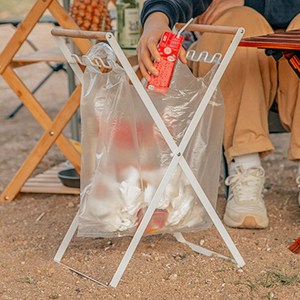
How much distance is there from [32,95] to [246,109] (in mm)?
1048

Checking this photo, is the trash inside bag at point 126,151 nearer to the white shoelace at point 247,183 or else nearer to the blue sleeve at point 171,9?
the blue sleeve at point 171,9

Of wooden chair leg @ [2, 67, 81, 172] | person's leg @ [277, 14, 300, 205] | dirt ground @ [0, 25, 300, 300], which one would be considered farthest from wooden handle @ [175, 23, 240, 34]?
wooden chair leg @ [2, 67, 81, 172]

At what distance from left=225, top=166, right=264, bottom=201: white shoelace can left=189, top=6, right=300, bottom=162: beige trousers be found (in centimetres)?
8

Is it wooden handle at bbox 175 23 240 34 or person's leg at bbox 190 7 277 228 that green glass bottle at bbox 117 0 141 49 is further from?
wooden handle at bbox 175 23 240 34

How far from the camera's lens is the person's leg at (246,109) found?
3.32 metres

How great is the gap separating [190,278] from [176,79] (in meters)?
0.67

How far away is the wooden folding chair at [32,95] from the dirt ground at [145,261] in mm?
156

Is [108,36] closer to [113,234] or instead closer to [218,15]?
[113,234]

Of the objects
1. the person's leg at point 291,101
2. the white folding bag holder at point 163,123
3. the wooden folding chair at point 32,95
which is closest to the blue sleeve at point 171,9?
the white folding bag holder at point 163,123

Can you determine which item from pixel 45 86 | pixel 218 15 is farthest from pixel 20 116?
pixel 218 15

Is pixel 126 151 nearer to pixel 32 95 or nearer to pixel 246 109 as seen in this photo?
pixel 246 109

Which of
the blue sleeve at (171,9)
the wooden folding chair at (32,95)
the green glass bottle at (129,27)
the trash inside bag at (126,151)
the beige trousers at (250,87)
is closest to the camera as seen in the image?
the trash inside bag at (126,151)

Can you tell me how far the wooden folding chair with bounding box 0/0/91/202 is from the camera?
3645 mm

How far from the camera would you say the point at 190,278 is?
113 inches
